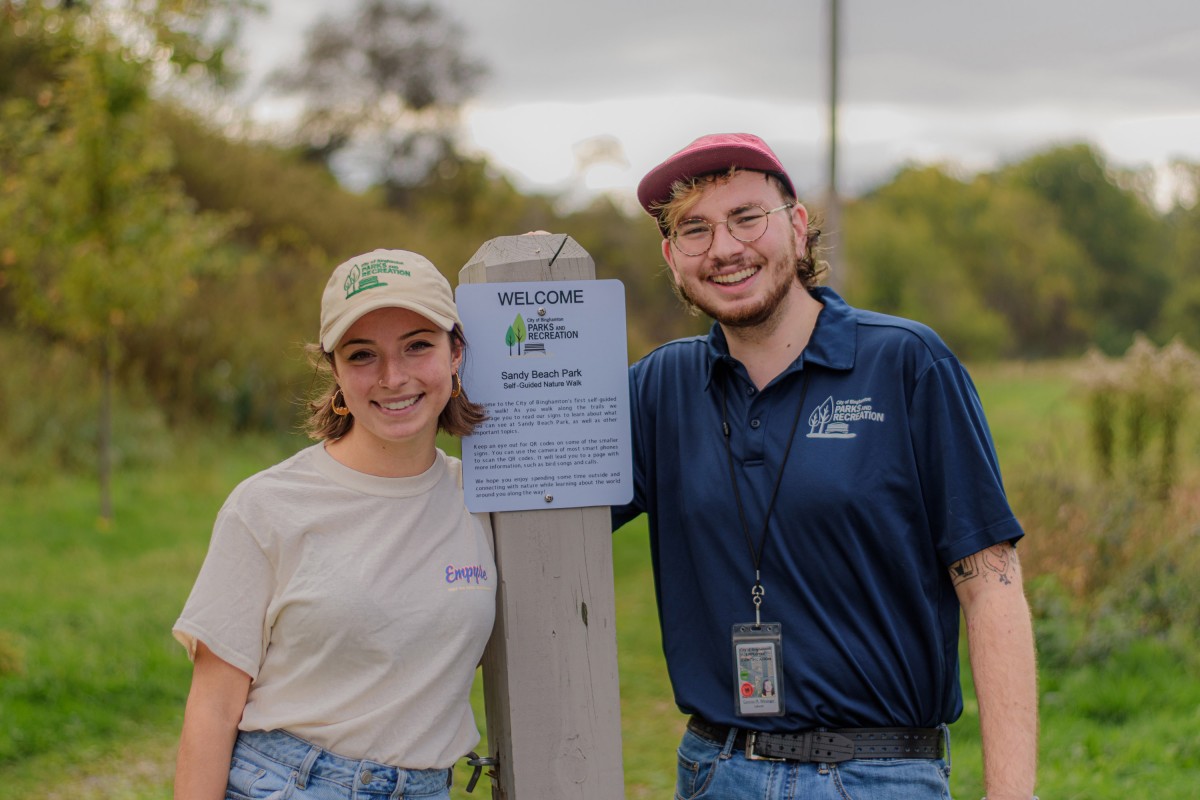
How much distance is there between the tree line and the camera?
10414 mm

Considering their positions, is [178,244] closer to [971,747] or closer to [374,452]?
[971,747]

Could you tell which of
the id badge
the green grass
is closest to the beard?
the id badge

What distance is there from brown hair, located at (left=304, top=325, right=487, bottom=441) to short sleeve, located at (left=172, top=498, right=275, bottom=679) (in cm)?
33

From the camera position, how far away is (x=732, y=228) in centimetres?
279

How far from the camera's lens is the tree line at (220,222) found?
34.2 feet

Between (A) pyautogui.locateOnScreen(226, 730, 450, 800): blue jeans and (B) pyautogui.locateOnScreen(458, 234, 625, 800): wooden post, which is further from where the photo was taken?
(B) pyautogui.locateOnScreen(458, 234, 625, 800): wooden post

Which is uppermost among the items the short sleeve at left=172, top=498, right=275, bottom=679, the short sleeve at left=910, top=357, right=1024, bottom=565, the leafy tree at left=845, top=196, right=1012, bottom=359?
the leafy tree at left=845, top=196, right=1012, bottom=359

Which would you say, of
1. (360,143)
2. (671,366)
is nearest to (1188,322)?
(360,143)

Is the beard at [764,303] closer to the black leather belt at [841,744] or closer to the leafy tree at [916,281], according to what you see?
the black leather belt at [841,744]

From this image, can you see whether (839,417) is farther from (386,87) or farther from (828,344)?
(386,87)

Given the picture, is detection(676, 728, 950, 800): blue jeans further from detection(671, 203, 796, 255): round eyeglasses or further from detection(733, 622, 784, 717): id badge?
detection(671, 203, 796, 255): round eyeglasses

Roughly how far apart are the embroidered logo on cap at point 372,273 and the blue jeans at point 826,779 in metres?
1.25

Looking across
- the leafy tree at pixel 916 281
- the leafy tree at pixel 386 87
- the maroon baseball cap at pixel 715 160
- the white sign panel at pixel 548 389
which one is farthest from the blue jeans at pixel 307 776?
the leafy tree at pixel 916 281

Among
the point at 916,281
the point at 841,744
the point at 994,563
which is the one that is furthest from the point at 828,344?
the point at 916,281
